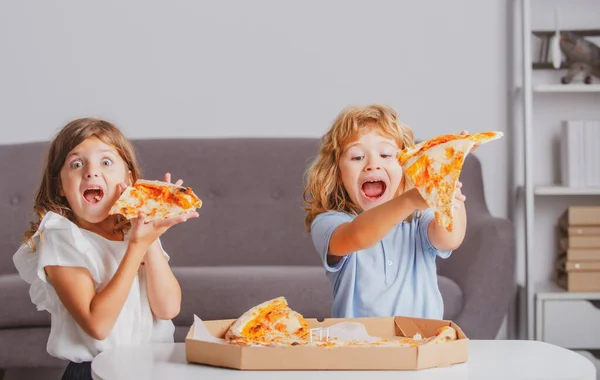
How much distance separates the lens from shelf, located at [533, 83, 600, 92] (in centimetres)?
327

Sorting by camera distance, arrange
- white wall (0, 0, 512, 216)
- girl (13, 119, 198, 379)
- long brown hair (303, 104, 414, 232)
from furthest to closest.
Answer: white wall (0, 0, 512, 216), long brown hair (303, 104, 414, 232), girl (13, 119, 198, 379)

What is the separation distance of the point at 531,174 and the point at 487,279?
744 millimetres

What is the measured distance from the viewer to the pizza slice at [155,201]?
142 cm

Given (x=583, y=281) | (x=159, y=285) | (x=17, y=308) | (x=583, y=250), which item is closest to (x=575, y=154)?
(x=583, y=250)

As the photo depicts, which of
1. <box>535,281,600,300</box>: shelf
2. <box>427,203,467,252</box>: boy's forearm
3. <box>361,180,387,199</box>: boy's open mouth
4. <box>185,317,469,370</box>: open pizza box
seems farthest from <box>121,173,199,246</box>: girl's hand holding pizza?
<box>535,281,600,300</box>: shelf

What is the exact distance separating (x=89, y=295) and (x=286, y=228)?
→ 5.50 feet

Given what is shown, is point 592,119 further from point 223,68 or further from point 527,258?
point 223,68

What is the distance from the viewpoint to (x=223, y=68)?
11.6 ft

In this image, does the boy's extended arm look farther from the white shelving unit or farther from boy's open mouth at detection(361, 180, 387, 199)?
the white shelving unit

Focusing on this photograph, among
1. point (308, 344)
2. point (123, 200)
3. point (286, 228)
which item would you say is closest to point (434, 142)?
point (308, 344)

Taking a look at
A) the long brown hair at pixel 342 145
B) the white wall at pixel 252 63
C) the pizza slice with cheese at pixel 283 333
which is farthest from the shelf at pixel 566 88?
the pizza slice with cheese at pixel 283 333

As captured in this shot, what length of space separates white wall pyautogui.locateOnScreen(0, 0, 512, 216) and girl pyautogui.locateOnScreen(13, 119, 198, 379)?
1840 millimetres

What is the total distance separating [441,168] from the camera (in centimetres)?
129

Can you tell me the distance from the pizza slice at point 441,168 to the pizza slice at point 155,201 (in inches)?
13.8
